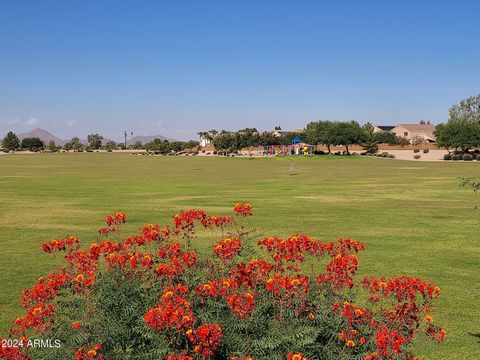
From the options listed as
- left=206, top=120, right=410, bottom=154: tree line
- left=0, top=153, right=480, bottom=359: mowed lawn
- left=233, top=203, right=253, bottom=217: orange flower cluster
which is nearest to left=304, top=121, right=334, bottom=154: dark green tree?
left=206, top=120, right=410, bottom=154: tree line

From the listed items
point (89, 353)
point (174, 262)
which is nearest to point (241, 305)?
point (174, 262)

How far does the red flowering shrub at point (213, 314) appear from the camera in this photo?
554 centimetres

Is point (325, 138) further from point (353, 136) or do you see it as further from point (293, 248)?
point (293, 248)

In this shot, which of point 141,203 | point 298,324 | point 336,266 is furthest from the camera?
point 141,203

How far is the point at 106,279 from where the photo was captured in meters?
6.62

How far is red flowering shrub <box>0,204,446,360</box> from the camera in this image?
18.2 feet

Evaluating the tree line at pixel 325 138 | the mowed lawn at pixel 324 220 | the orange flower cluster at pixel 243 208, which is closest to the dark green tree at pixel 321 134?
the tree line at pixel 325 138

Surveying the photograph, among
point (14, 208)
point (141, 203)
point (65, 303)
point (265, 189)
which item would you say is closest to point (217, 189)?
point (265, 189)

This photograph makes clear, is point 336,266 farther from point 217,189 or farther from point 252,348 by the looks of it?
point 217,189

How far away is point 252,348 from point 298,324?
0.68 meters

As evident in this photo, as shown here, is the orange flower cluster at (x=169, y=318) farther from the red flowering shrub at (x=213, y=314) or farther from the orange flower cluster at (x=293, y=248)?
the orange flower cluster at (x=293, y=248)

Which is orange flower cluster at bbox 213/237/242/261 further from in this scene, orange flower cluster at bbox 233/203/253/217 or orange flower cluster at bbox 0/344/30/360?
orange flower cluster at bbox 0/344/30/360

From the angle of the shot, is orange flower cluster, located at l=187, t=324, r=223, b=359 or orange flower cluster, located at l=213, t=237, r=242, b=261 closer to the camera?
orange flower cluster, located at l=187, t=324, r=223, b=359

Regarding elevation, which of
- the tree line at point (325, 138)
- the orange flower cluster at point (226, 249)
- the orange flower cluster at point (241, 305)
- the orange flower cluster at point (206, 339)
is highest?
the tree line at point (325, 138)
